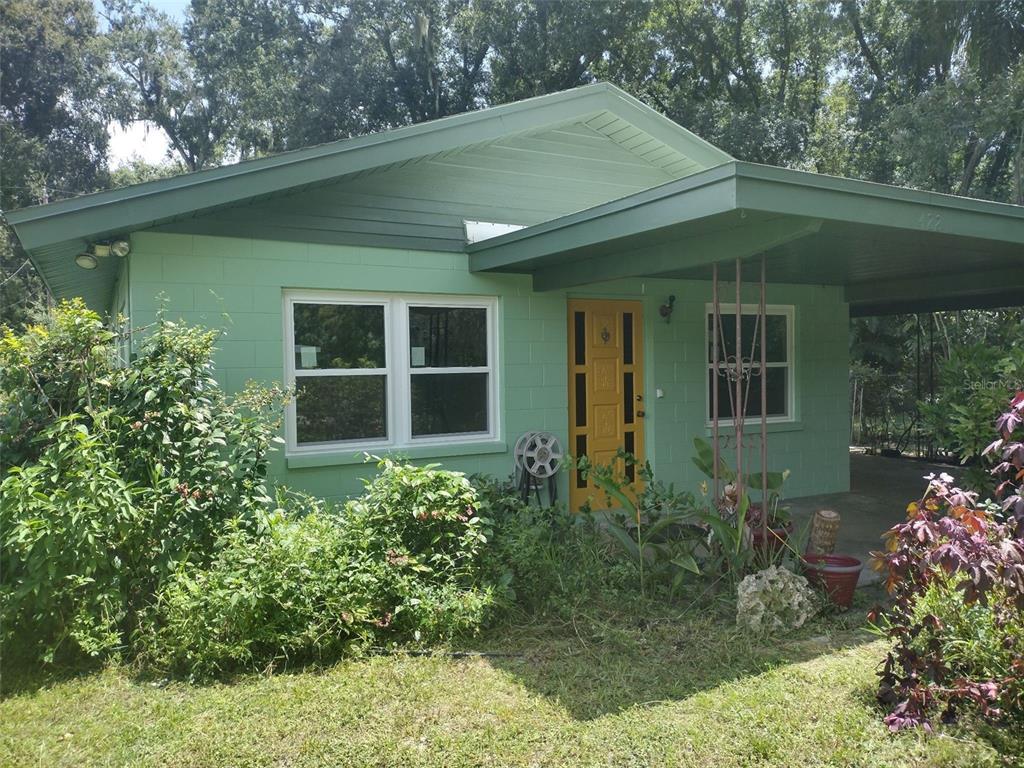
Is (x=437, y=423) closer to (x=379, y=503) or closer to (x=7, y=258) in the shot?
(x=379, y=503)

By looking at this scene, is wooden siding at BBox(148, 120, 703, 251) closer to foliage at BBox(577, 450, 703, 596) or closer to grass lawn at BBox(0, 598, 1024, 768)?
foliage at BBox(577, 450, 703, 596)

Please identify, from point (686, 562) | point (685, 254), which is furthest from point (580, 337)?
point (686, 562)

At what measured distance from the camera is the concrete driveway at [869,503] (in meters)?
6.85

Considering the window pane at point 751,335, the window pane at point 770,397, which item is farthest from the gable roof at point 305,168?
the window pane at point 770,397

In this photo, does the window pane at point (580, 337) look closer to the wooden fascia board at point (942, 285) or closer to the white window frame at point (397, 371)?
the white window frame at point (397, 371)

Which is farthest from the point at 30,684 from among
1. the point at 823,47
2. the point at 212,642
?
the point at 823,47

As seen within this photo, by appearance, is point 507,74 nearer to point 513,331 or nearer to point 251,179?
point 513,331

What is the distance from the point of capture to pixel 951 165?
16.5 meters

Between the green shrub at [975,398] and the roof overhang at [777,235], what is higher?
the roof overhang at [777,235]

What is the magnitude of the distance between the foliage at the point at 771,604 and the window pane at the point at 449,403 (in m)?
3.31

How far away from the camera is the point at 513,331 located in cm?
743

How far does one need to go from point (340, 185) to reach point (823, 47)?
19371 mm

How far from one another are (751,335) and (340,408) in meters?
5.02

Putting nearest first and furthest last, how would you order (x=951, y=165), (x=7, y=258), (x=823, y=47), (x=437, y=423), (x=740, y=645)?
(x=740, y=645)
(x=437, y=423)
(x=951, y=165)
(x=823, y=47)
(x=7, y=258)
